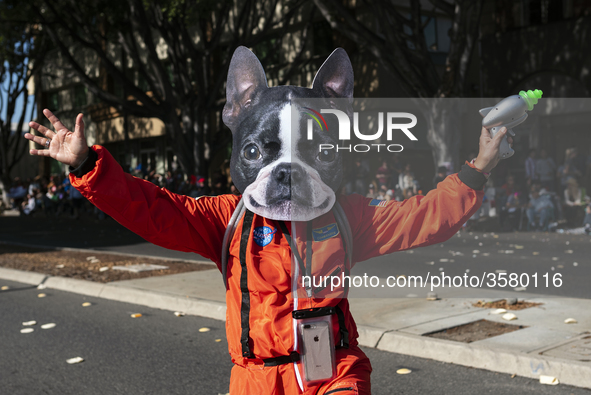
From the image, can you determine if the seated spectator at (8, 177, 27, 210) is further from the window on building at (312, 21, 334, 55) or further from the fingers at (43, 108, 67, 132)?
the fingers at (43, 108, 67, 132)

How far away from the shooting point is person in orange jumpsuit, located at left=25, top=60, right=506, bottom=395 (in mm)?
2445

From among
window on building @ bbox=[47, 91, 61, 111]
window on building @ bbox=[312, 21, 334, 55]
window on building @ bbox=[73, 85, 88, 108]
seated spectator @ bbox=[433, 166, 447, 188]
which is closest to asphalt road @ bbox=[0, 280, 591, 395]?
seated spectator @ bbox=[433, 166, 447, 188]

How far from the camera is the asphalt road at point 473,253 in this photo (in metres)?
3.46

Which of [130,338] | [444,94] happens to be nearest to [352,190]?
[130,338]

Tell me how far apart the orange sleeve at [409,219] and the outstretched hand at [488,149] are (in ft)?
0.47

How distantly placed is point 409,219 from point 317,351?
24.8 inches

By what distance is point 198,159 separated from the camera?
2014 cm

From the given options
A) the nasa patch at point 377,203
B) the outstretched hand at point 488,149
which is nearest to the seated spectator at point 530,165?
the nasa patch at point 377,203

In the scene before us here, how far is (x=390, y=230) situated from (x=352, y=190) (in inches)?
10.9

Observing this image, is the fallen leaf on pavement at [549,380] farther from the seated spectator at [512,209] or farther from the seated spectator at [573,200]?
the seated spectator at [573,200]

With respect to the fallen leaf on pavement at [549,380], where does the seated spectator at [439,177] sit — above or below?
above

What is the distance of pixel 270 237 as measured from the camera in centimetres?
251

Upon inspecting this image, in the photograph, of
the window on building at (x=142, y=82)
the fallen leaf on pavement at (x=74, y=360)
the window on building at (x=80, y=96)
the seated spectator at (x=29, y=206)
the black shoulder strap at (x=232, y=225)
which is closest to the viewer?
the black shoulder strap at (x=232, y=225)

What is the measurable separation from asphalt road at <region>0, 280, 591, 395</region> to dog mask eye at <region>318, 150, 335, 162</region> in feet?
9.13
